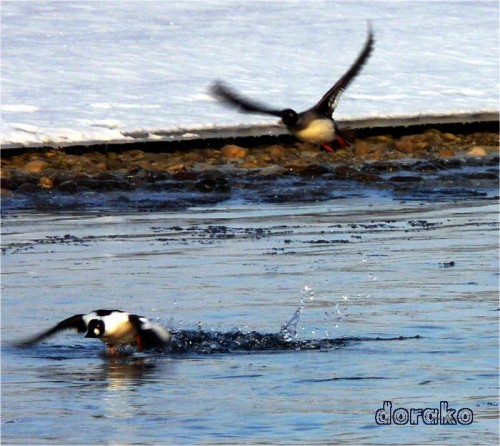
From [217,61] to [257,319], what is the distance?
37.9 feet

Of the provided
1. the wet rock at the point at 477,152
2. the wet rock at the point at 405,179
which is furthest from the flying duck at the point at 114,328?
the wet rock at the point at 477,152

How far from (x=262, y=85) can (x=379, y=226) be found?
6821 millimetres

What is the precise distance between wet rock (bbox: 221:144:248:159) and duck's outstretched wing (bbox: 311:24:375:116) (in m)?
5.76

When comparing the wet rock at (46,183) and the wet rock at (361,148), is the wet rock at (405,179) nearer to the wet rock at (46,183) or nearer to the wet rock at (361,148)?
the wet rock at (361,148)

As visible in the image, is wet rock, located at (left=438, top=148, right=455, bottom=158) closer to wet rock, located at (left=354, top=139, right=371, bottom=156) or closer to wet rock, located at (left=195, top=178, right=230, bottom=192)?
wet rock, located at (left=354, top=139, right=371, bottom=156)

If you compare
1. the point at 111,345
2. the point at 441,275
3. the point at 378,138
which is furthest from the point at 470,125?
the point at 111,345

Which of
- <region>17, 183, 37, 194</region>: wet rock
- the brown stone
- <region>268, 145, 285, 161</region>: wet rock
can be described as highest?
<region>268, 145, 285, 161</region>: wet rock

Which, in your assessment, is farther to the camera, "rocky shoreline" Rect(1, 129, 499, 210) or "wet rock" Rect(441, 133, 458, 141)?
"wet rock" Rect(441, 133, 458, 141)

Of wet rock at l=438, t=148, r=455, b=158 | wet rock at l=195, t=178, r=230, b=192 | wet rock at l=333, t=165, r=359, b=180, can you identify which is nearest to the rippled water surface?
wet rock at l=195, t=178, r=230, b=192

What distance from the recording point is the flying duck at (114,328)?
788 cm

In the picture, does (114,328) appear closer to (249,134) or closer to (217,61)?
(249,134)

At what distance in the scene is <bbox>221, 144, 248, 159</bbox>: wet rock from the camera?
16.0m

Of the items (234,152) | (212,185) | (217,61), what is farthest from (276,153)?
(217,61)

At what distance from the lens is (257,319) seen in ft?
27.6
